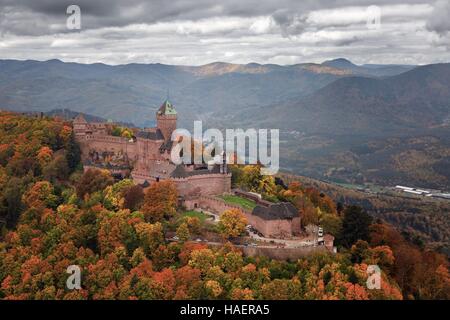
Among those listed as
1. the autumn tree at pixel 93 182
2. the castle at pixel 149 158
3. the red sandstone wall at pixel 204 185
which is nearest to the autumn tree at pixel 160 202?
the red sandstone wall at pixel 204 185

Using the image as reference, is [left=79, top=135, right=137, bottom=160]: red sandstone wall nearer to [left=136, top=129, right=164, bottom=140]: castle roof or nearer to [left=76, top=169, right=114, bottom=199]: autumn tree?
[left=136, top=129, right=164, bottom=140]: castle roof

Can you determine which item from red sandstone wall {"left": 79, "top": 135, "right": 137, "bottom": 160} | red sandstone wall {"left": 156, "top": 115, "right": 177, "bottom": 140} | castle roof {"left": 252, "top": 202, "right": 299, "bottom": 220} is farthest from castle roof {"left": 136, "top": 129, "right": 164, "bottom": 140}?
castle roof {"left": 252, "top": 202, "right": 299, "bottom": 220}

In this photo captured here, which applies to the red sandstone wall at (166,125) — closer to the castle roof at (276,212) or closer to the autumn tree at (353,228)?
the castle roof at (276,212)

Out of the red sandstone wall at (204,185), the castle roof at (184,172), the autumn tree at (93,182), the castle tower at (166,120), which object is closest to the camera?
the red sandstone wall at (204,185)

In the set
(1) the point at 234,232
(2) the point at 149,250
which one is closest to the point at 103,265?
(2) the point at 149,250

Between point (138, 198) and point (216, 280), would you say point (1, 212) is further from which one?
point (216, 280)

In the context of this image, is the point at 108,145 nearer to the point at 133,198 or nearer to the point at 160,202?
the point at 133,198
